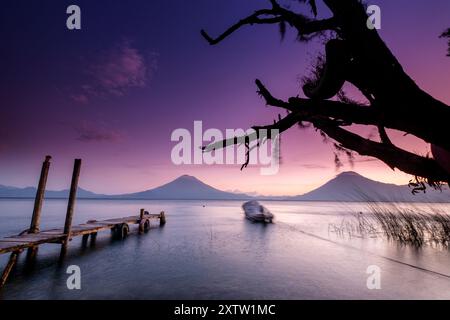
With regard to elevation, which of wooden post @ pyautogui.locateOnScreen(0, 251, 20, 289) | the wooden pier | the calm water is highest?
the wooden pier

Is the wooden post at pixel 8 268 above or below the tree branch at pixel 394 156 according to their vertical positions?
below

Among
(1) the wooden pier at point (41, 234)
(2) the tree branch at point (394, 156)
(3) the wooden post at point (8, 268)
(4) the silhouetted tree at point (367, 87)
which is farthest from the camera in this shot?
(1) the wooden pier at point (41, 234)

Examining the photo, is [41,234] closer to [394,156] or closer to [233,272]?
[233,272]

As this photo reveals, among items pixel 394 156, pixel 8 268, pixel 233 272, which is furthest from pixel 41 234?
pixel 394 156

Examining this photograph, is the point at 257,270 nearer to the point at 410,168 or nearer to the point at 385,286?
the point at 385,286

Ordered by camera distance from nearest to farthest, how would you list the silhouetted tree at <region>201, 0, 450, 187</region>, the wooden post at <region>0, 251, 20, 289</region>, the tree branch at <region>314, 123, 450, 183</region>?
the silhouetted tree at <region>201, 0, 450, 187</region>, the tree branch at <region>314, 123, 450, 183</region>, the wooden post at <region>0, 251, 20, 289</region>

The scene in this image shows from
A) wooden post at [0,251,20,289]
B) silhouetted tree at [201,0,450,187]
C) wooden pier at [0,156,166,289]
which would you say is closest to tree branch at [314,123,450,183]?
silhouetted tree at [201,0,450,187]

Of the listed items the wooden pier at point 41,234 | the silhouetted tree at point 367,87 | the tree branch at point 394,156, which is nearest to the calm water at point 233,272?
the wooden pier at point 41,234

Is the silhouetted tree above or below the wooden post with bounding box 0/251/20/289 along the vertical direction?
above

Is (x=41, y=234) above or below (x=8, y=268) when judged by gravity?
above

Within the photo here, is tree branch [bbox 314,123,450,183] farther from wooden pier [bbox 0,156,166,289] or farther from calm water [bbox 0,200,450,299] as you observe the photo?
wooden pier [bbox 0,156,166,289]

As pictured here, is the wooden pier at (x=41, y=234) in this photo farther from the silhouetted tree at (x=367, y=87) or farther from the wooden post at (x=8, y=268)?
the silhouetted tree at (x=367, y=87)

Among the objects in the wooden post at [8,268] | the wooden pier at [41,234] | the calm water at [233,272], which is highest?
the wooden pier at [41,234]
